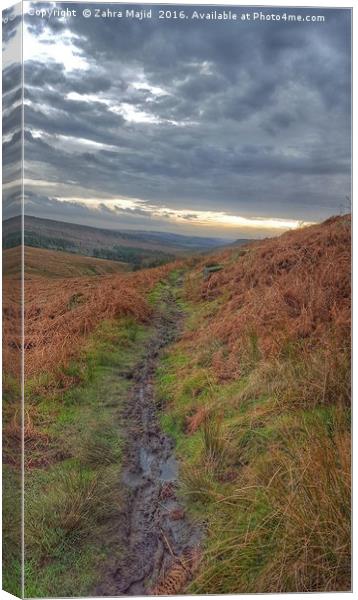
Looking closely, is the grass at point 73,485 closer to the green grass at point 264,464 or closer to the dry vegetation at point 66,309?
the dry vegetation at point 66,309

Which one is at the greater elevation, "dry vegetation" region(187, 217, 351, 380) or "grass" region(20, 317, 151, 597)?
"dry vegetation" region(187, 217, 351, 380)

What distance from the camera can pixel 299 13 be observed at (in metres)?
5.16

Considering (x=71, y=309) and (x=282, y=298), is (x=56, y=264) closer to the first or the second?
(x=71, y=309)

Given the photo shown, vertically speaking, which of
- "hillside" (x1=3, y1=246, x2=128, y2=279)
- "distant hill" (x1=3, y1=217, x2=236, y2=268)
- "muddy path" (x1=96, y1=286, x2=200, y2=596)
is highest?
"distant hill" (x1=3, y1=217, x2=236, y2=268)

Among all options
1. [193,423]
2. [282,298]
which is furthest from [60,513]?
[282,298]

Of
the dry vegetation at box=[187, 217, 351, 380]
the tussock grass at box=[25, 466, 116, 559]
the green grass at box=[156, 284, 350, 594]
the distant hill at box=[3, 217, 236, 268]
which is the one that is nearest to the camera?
the green grass at box=[156, 284, 350, 594]

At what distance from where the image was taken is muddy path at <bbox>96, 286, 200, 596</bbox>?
4977mm

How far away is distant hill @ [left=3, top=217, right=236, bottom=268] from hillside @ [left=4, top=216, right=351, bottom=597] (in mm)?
123

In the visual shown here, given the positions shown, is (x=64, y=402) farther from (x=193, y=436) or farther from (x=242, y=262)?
(x=242, y=262)

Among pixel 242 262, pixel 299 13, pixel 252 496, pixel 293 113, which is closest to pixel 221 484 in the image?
pixel 252 496

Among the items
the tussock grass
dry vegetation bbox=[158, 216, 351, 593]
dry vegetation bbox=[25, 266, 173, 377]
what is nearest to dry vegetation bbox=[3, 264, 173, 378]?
dry vegetation bbox=[25, 266, 173, 377]

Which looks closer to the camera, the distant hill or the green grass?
the green grass

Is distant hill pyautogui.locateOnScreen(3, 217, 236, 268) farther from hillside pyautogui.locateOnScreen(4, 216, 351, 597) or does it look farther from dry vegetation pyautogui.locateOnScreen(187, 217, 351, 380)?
dry vegetation pyautogui.locateOnScreen(187, 217, 351, 380)

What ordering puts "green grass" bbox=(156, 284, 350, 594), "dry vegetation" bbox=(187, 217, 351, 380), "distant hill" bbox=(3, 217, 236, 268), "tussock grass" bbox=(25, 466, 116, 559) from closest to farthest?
"green grass" bbox=(156, 284, 350, 594)
"tussock grass" bbox=(25, 466, 116, 559)
"distant hill" bbox=(3, 217, 236, 268)
"dry vegetation" bbox=(187, 217, 351, 380)
